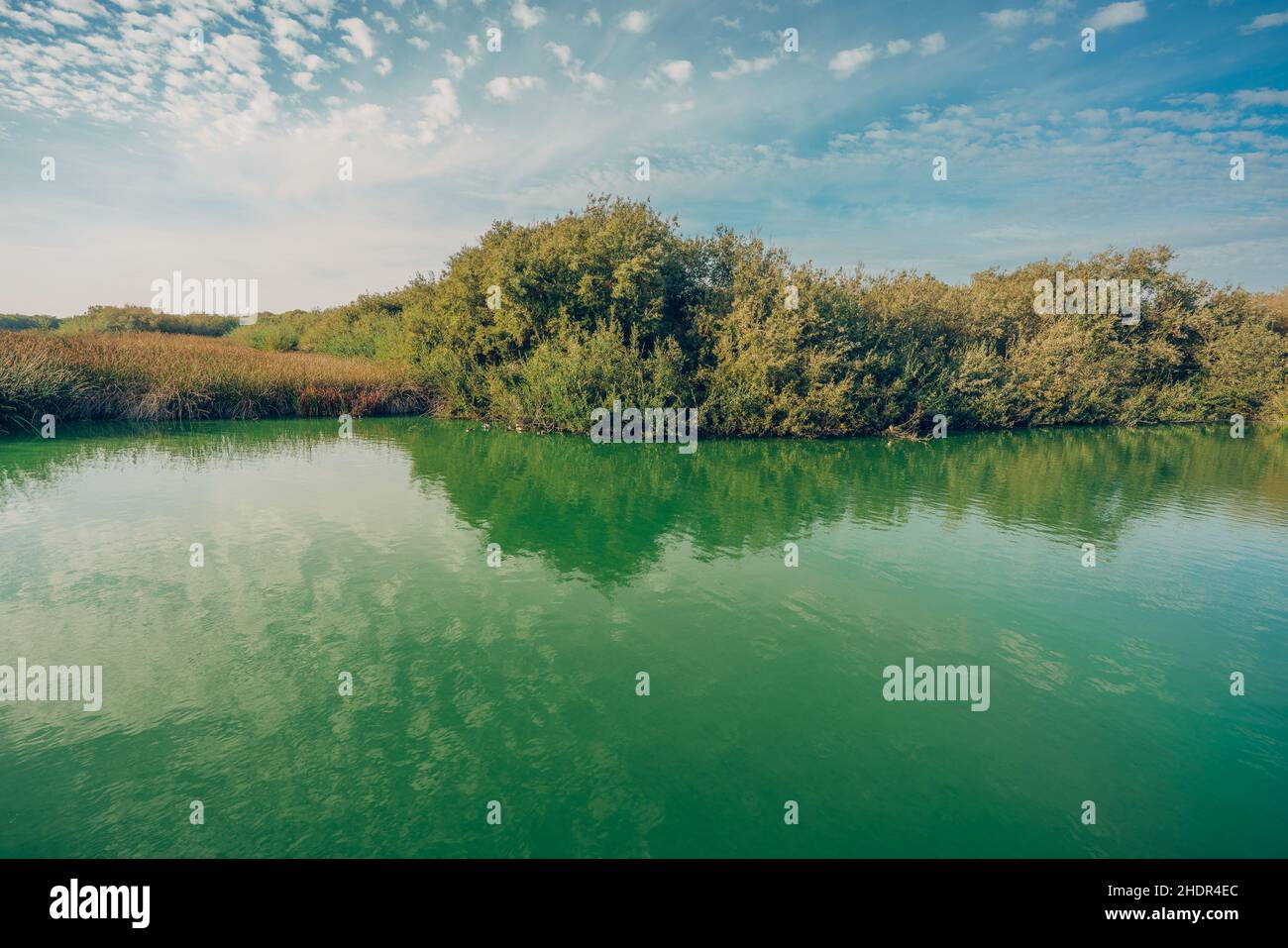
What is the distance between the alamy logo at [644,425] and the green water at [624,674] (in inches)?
446

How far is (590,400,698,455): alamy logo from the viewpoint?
82.7ft

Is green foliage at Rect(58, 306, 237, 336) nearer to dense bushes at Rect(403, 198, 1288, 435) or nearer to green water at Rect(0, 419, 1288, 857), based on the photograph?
dense bushes at Rect(403, 198, 1288, 435)

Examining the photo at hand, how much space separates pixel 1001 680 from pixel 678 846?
4229 millimetres

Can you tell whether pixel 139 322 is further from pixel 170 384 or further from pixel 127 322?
pixel 170 384

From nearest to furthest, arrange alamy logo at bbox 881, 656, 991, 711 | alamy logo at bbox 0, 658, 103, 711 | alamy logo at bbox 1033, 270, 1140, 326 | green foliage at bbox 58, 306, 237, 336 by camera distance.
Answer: alamy logo at bbox 0, 658, 103, 711
alamy logo at bbox 881, 656, 991, 711
alamy logo at bbox 1033, 270, 1140, 326
green foliage at bbox 58, 306, 237, 336

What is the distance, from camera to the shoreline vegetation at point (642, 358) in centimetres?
2548

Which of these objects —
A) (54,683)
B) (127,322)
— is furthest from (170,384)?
(127,322)

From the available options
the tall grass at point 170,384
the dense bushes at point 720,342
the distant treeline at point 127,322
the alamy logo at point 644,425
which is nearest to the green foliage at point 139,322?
the distant treeline at point 127,322

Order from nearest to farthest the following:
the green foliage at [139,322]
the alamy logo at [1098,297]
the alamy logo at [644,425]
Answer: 1. the alamy logo at [644,425]
2. the alamy logo at [1098,297]
3. the green foliage at [139,322]

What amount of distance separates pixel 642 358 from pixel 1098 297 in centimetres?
2960
